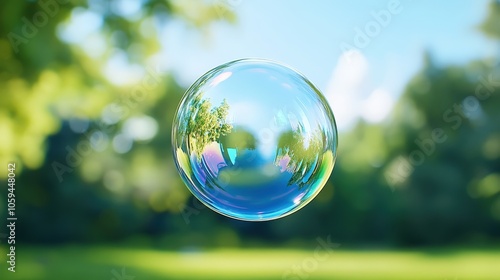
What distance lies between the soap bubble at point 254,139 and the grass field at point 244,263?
31.2 feet

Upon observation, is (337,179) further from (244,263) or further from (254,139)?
(254,139)

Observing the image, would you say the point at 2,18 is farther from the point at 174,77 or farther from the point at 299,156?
the point at 174,77

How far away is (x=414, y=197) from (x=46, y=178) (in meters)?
7.21

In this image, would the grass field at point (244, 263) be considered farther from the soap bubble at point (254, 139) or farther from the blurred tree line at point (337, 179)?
the soap bubble at point (254, 139)

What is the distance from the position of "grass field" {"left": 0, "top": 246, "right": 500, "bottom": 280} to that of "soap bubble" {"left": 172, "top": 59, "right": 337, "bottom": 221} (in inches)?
374

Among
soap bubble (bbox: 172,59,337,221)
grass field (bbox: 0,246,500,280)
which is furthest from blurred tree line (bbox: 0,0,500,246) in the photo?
soap bubble (bbox: 172,59,337,221)

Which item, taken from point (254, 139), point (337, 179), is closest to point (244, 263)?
point (337, 179)

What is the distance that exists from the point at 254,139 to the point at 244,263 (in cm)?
1107

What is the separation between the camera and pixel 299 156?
2420 mm

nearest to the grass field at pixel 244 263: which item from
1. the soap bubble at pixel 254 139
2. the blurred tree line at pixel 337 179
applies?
the blurred tree line at pixel 337 179

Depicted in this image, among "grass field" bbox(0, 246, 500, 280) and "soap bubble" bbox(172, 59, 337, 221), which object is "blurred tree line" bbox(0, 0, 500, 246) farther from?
"soap bubble" bbox(172, 59, 337, 221)

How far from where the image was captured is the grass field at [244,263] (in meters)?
12.2

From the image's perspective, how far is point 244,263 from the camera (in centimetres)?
1310

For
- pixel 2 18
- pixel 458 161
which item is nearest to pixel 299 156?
pixel 2 18
